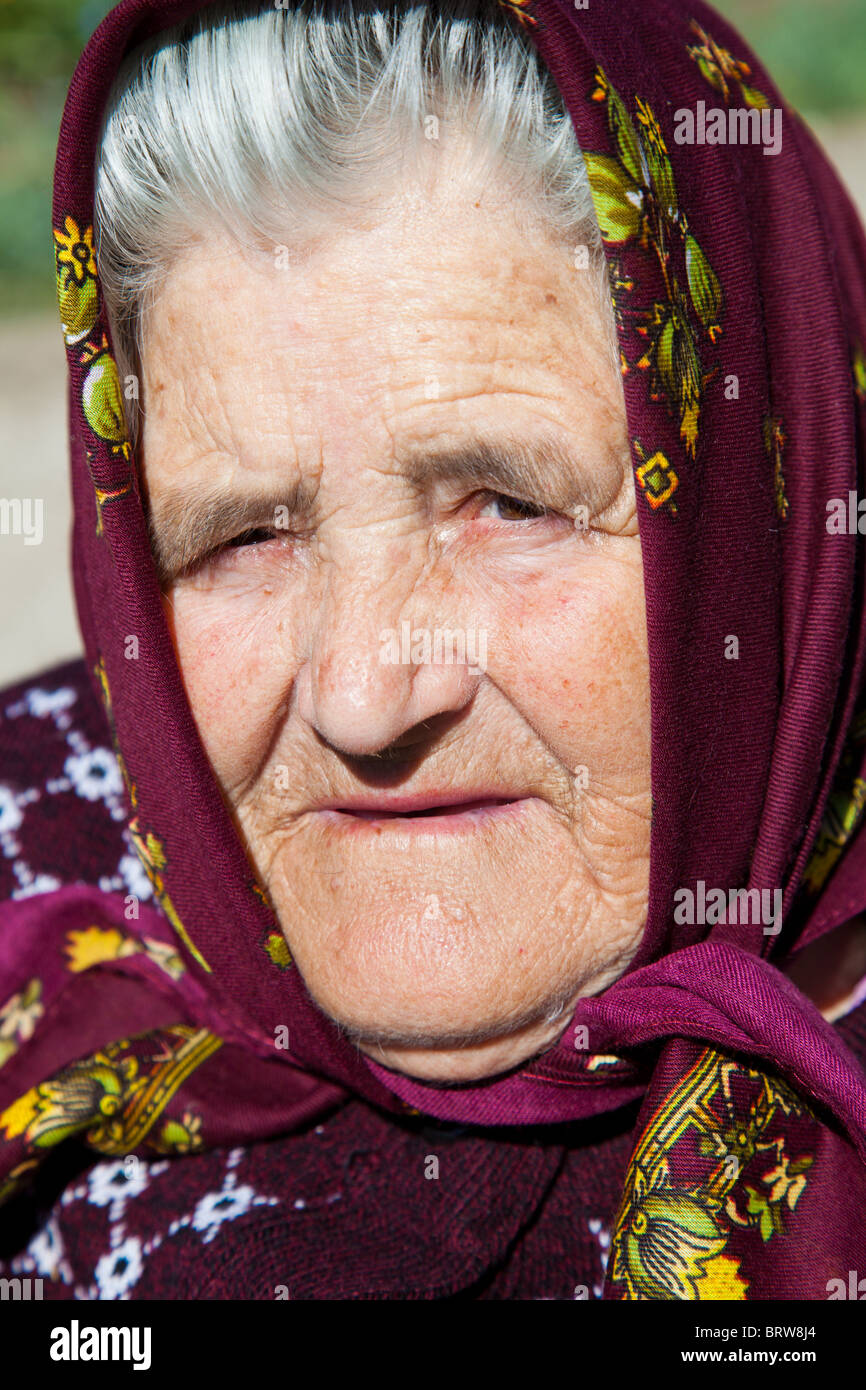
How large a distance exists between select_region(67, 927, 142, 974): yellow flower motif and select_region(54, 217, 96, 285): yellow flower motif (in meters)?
1.09

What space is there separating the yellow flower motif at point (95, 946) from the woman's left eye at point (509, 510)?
3.47 ft

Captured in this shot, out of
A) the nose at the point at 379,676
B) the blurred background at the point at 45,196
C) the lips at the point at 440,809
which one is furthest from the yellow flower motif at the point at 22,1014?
the blurred background at the point at 45,196

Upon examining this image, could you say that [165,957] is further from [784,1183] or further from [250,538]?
[784,1183]

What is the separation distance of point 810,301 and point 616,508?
0.45 m

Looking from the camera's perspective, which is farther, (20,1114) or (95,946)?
(95,946)

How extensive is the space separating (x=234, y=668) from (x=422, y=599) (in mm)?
290

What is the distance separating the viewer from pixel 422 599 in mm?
1592

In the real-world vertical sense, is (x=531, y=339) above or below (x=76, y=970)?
above

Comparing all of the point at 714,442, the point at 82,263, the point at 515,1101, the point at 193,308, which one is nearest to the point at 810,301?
the point at 714,442

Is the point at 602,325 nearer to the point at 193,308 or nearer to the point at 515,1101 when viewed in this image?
the point at 193,308

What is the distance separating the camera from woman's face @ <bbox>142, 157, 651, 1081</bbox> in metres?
1.52

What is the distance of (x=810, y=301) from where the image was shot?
174cm

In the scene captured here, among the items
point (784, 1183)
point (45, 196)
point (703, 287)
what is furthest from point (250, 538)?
point (45, 196)

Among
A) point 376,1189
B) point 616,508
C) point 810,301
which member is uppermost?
point 810,301
